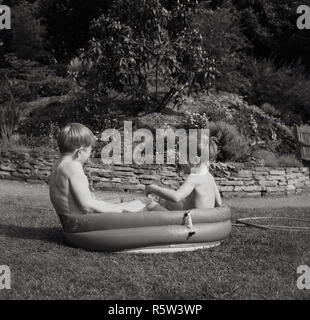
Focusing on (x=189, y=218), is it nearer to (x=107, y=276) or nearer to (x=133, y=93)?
(x=107, y=276)

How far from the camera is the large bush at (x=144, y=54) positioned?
11555 mm

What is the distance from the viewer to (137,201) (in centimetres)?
533

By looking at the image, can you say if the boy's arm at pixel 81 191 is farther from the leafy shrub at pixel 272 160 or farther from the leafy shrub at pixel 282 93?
the leafy shrub at pixel 282 93

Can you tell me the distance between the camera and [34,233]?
5.57 meters

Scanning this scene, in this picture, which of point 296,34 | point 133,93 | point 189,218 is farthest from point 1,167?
point 296,34

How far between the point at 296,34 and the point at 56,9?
903 centimetres

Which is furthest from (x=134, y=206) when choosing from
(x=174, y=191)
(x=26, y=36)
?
(x=26, y=36)

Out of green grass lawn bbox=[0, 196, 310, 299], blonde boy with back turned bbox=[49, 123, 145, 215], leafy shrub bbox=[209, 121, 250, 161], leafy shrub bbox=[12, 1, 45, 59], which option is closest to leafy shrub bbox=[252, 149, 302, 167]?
leafy shrub bbox=[209, 121, 250, 161]

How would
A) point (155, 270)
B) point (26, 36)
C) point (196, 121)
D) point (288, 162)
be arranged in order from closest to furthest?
1. point (155, 270)
2. point (288, 162)
3. point (196, 121)
4. point (26, 36)

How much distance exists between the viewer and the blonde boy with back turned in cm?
488

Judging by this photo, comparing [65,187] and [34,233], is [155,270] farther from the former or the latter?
[34,233]

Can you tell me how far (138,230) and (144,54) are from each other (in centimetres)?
751

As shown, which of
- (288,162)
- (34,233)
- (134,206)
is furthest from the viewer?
(288,162)

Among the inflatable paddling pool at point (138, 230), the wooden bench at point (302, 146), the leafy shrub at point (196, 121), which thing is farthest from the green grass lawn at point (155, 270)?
the wooden bench at point (302, 146)
